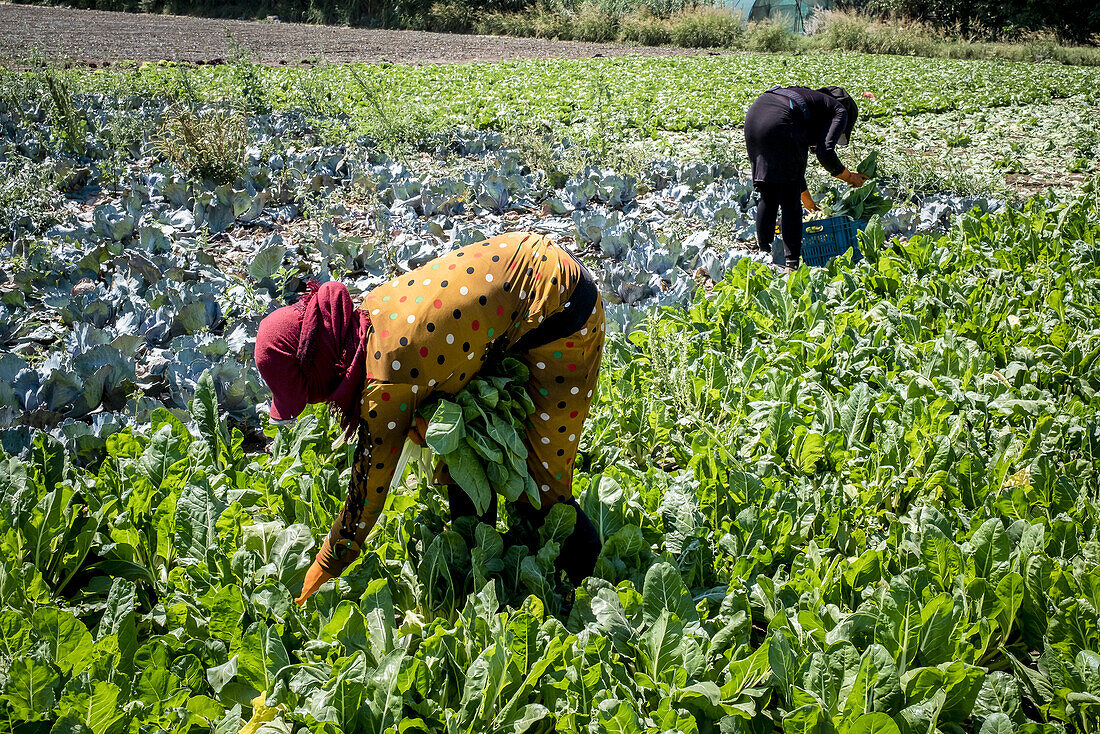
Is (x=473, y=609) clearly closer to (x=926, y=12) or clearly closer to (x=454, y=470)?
(x=454, y=470)

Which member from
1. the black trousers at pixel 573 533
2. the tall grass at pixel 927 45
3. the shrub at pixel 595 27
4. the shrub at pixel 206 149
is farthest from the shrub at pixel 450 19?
the black trousers at pixel 573 533

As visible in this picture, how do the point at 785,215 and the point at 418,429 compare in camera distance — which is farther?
the point at 785,215

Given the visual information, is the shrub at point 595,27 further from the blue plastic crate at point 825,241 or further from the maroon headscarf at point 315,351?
the maroon headscarf at point 315,351

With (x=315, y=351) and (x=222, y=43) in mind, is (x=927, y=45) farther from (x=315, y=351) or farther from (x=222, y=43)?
(x=315, y=351)

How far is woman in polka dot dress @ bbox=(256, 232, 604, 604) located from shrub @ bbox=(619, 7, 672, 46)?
21618 millimetres

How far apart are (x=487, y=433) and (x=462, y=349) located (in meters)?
0.26

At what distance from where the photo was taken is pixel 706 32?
2133cm

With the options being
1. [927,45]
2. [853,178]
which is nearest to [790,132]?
[853,178]

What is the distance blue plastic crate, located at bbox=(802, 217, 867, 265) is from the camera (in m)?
4.89

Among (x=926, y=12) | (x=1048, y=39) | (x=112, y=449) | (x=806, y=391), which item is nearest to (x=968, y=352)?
(x=806, y=391)

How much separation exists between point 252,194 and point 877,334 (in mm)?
4355

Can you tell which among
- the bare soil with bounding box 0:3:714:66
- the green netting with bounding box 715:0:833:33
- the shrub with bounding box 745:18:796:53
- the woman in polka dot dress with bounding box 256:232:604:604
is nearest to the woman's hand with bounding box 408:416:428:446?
the woman in polka dot dress with bounding box 256:232:604:604

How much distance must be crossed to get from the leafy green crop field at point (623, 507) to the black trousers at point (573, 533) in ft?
0.20

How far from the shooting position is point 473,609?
2086 mm
